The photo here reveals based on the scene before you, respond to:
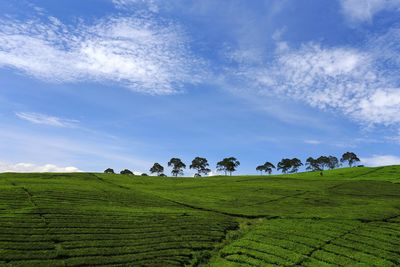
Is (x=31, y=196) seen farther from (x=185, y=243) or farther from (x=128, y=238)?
(x=185, y=243)

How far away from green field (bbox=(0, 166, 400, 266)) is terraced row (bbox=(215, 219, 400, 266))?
11 cm

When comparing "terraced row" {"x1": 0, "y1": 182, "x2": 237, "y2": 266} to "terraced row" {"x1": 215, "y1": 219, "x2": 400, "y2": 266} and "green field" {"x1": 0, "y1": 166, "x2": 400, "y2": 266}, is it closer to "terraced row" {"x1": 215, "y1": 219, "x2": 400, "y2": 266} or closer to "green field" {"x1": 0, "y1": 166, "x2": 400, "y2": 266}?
"green field" {"x1": 0, "y1": 166, "x2": 400, "y2": 266}

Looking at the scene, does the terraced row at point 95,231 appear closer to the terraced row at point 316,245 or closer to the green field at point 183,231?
the green field at point 183,231

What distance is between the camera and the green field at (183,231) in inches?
1533

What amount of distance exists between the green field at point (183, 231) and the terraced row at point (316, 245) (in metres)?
0.11

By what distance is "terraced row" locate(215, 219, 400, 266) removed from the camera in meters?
40.5

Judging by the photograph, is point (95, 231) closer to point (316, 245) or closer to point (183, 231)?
point (183, 231)

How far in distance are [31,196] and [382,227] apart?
52.2 m

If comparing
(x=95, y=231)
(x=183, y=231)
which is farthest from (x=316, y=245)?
(x=95, y=231)

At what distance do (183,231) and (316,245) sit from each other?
635 inches

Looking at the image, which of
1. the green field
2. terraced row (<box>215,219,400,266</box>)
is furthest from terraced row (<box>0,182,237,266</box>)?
terraced row (<box>215,219,400,266</box>)

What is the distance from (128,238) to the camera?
44.1m

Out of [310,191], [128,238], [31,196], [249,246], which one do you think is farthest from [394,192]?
[31,196]

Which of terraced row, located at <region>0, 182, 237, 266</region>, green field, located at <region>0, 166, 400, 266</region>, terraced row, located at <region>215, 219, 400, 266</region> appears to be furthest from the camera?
terraced row, located at <region>215, 219, 400, 266</region>
